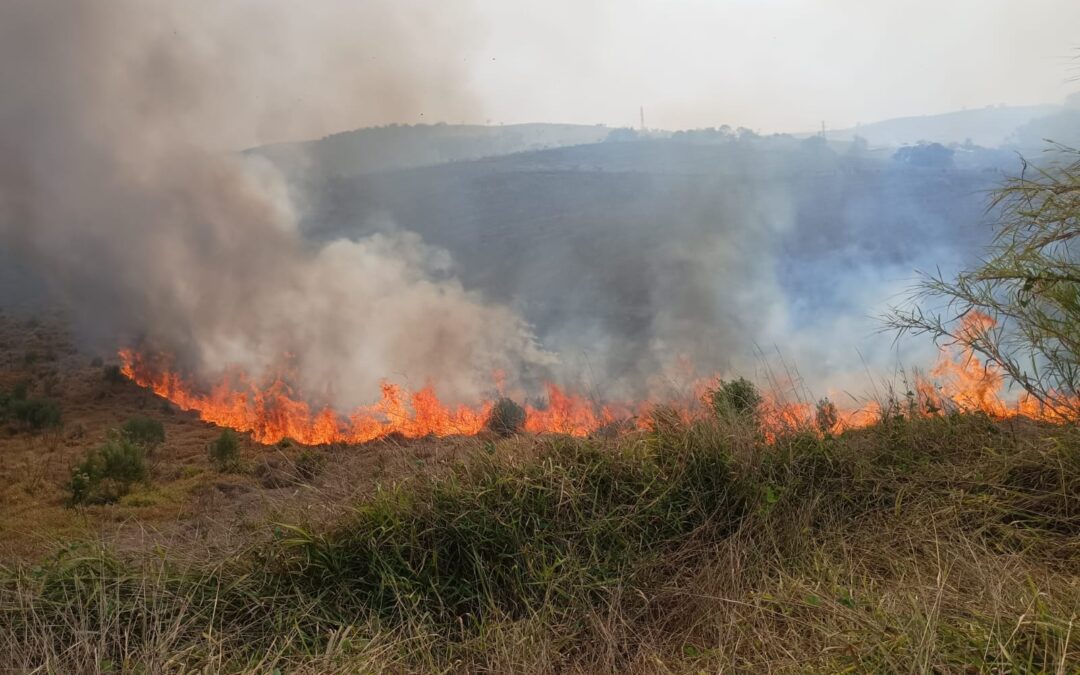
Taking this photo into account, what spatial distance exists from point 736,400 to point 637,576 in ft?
8.66

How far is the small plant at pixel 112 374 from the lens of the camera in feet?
25.9

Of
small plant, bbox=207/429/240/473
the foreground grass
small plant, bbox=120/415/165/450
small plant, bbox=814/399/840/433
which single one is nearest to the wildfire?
small plant, bbox=814/399/840/433

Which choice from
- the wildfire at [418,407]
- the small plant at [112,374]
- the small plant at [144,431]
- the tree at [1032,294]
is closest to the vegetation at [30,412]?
the small plant at [144,431]

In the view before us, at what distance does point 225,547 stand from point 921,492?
14.3 feet

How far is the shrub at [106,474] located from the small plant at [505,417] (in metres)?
3.34

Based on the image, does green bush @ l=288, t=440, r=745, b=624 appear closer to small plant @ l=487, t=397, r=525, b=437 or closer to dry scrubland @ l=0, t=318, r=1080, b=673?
dry scrubland @ l=0, t=318, r=1080, b=673

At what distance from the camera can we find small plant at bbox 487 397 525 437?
6.67 m

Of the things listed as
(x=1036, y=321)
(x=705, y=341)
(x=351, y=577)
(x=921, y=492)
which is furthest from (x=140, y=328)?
(x=1036, y=321)

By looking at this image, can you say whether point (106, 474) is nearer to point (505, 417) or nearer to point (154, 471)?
point (154, 471)

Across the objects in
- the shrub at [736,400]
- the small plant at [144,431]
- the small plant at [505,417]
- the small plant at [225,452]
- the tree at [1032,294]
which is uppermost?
the tree at [1032,294]

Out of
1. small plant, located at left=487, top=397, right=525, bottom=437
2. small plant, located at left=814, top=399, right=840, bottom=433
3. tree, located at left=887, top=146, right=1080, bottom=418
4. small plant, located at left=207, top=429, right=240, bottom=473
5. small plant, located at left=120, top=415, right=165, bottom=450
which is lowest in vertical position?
small plant, located at left=487, top=397, right=525, bottom=437

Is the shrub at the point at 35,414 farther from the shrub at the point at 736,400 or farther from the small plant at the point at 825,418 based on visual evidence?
the small plant at the point at 825,418

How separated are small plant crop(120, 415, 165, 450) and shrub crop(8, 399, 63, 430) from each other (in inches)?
27.6

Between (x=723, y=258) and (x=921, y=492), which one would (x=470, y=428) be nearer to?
(x=921, y=492)
